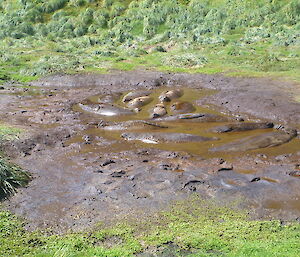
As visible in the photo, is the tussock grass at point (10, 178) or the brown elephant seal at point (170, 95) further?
the brown elephant seal at point (170, 95)

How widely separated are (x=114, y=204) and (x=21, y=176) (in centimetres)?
302

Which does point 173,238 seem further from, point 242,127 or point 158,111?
point 158,111

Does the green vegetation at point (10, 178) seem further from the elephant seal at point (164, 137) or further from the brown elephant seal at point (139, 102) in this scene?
the brown elephant seal at point (139, 102)

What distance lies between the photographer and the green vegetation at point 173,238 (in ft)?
27.1

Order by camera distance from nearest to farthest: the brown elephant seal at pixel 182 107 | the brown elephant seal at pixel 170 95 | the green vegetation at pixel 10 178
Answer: the green vegetation at pixel 10 178 → the brown elephant seal at pixel 182 107 → the brown elephant seal at pixel 170 95

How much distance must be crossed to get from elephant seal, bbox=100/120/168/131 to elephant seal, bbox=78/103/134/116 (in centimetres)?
172

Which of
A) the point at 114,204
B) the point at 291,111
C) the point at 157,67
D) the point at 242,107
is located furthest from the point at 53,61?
the point at 114,204

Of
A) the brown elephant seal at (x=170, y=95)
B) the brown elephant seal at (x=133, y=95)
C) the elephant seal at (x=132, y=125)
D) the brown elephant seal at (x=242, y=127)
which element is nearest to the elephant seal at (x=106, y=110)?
the brown elephant seal at (x=133, y=95)

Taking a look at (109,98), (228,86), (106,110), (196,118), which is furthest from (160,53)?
(196,118)

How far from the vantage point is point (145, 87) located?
23172 millimetres

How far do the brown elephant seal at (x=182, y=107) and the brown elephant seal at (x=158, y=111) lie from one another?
1.37 ft

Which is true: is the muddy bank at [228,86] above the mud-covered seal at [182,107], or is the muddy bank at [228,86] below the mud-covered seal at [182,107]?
below

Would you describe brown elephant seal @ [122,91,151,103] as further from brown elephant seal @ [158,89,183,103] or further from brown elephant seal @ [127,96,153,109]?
brown elephant seal @ [158,89,183,103]

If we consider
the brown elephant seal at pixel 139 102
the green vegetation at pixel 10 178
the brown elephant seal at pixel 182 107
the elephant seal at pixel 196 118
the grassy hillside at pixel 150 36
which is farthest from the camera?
the grassy hillside at pixel 150 36
